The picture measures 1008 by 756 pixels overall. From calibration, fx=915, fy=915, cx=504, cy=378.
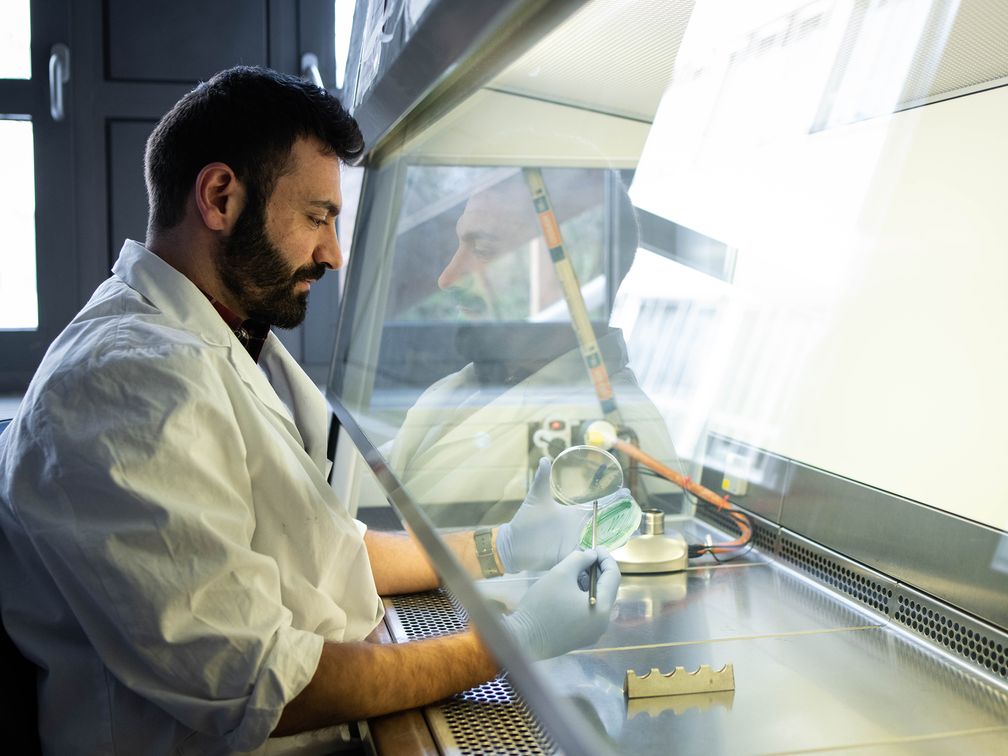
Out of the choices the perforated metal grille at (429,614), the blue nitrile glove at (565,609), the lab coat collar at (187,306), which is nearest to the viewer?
the blue nitrile glove at (565,609)

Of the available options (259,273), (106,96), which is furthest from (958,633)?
(106,96)

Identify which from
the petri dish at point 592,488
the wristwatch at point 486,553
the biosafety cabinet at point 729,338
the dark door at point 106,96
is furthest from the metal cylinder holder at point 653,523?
the dark door at point 106,96

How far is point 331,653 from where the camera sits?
1.08 metres

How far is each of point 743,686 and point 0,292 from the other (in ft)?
8.54

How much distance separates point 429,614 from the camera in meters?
1.44

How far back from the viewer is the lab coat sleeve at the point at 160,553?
99cm

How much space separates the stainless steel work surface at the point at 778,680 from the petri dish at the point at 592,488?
100 mm

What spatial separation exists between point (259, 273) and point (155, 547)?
1.75 ft

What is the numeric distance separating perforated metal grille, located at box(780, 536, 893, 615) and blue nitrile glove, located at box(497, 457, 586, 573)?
0.40 metres

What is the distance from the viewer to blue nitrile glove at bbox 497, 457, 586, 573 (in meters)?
0.97

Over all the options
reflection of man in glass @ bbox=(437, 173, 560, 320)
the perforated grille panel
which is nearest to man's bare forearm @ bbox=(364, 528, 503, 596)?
the perforated grille panel

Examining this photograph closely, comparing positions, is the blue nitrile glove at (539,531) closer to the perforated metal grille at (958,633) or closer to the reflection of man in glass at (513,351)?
the reflection of man in glass at (513,351)

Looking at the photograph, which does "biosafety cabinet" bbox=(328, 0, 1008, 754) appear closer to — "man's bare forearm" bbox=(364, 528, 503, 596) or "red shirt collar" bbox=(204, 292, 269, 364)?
"man's bare forearm" bbox=(364, 528, 503, 596)

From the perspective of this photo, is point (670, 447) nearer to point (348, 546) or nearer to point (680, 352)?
point (680, 352)
